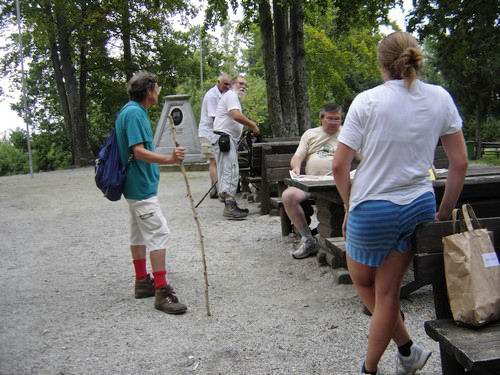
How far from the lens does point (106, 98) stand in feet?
91.6

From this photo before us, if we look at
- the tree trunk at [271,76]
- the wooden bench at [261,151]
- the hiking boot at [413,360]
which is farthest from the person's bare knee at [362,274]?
the tree trunk at [271,76]

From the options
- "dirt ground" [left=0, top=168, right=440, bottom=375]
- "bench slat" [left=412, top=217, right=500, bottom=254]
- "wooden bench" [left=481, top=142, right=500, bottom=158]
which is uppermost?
"bench slat" [left=412, top=217, right=500, bottom=254]

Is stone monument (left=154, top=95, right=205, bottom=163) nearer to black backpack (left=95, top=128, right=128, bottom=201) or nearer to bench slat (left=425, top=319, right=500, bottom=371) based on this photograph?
black backpack (left=95, top=128, right=128, bottom=201)

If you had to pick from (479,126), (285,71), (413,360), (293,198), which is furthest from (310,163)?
(479,126)

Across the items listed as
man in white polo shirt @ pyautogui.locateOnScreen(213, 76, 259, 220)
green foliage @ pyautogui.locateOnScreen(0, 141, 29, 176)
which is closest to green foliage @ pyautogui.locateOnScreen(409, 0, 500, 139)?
man in white polo shirt @ pyautogui.locateOnScreen(213, 76, 259, 220)

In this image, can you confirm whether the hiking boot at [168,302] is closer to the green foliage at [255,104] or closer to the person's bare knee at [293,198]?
the person's bare knee at [293,198]

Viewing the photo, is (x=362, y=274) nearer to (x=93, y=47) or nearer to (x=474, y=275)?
(x=474, y=275)

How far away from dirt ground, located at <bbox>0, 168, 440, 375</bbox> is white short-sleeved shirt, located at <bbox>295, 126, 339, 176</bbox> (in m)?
0.92

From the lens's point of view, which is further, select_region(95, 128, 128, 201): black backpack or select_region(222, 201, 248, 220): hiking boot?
select_region(222, 201, 248, 220): hiking boot

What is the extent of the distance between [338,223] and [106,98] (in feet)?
80.2

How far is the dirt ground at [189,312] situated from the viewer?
3.49 m

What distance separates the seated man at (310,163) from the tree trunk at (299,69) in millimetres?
8003

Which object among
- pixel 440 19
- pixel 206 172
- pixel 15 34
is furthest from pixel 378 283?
pixel 15 34

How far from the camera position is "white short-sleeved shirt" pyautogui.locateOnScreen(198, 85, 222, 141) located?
9812 mm
